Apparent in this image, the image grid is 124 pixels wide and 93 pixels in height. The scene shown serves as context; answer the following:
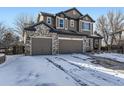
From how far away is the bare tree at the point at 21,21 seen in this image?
42.9 meters

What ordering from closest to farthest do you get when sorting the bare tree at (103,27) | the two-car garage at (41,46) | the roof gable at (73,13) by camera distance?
the two-car garage at (41,46)
the roof gable at (73,13)
the bare tree at (103,27)

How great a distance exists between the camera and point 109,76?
1161 cm

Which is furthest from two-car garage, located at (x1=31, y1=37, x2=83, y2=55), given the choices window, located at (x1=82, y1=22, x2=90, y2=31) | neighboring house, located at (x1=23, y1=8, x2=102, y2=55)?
window, located at (x1=82, y1=22, x2=90, y2=31)

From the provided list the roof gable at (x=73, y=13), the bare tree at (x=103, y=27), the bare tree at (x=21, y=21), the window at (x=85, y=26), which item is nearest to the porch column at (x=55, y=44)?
the roof gable at (x=73, y=13)

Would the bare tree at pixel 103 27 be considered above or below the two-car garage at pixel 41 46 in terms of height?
above

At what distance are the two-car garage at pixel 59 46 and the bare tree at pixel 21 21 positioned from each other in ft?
65.1

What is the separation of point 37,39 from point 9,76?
1095cm

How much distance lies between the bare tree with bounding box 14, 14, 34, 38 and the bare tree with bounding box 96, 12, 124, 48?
582 inches

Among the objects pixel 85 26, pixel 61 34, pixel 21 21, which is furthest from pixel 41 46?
pixel 21 21

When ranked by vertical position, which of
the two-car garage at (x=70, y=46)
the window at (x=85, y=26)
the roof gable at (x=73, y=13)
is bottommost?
the two-car garage at (x=70, y=46)

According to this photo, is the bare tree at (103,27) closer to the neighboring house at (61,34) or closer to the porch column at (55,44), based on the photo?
the neighboring house at (61,34)

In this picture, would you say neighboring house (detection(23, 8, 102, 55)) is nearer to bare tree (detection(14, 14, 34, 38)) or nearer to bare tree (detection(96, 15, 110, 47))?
bare tree (detection(96, 15, 110, 47))

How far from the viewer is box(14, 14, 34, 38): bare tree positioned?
42938 millimetres

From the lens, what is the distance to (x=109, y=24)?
4103 cm
